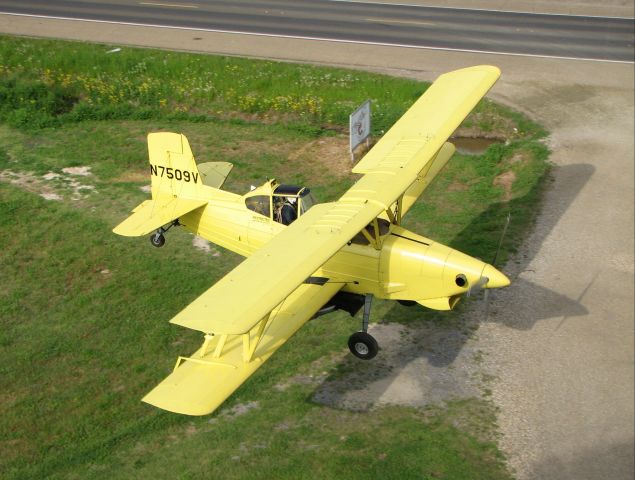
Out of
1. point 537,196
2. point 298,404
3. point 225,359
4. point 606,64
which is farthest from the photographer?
point 606,64

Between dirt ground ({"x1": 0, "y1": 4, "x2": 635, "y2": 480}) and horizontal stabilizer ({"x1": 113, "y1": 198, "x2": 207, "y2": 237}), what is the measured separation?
4938 millimetres

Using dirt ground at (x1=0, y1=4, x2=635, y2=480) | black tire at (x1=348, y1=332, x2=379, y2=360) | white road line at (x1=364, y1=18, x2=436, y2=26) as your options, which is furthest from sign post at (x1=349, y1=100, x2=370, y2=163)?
white road line at (x1=364, y1=18, x2=436, y2=26)

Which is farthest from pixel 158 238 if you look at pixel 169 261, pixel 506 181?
pixel 506 181

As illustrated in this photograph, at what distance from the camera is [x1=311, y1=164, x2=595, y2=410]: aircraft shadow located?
45.4 feet

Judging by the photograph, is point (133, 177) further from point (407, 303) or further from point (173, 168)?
point (407, 303)

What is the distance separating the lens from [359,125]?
72.7ft

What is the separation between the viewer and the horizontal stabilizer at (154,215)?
15.9 metres

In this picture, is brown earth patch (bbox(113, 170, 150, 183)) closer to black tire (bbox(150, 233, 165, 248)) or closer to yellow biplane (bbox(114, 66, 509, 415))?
black tire (bbox(150, 233, 165, 248))

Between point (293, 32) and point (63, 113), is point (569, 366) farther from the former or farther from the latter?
point (293, 32)

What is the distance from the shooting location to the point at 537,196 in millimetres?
20328

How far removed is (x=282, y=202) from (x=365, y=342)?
3290 mm

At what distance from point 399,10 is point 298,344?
2375cm

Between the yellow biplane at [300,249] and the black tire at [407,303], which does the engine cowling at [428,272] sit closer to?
the yellow biplane at [300,249]

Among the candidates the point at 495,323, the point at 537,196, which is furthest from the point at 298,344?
the point at 537,196
